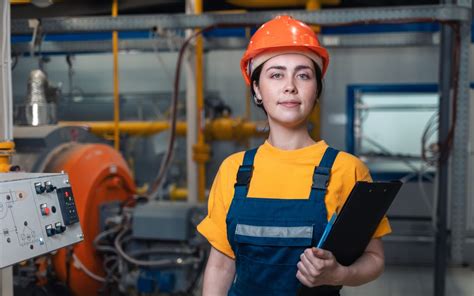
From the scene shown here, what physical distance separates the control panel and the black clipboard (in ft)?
3.10

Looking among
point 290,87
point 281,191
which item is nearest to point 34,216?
point 281,191

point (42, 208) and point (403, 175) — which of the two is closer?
point (42, 208)

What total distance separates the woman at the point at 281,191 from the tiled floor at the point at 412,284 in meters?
2.45

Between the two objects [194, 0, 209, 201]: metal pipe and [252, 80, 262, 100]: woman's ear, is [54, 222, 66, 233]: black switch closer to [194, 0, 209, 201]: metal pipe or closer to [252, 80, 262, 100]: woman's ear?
[252, 80, 262, 100]: woman's ear

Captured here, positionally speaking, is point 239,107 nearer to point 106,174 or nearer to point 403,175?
point 403,175

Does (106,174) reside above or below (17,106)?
below

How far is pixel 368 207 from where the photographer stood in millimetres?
1484

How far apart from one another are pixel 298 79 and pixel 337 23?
1.65 meters

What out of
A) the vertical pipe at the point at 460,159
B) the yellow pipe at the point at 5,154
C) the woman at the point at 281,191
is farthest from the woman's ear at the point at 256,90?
the vertical pipe at the point at 460,159

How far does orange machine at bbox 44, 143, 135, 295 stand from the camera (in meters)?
3.41

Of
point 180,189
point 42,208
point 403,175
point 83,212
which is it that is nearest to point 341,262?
point 42,208

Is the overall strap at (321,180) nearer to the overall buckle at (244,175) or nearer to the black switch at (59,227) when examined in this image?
the overall buckle at (244,175)

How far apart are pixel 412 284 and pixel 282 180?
135 inches

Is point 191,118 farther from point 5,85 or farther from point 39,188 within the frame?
point 39,188
